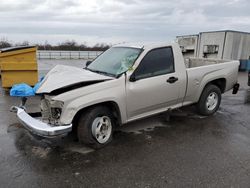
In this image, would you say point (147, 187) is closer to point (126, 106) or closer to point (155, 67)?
point (126, 106)

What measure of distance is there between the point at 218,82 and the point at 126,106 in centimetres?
306

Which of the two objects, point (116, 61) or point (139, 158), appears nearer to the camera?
point (139, 158)

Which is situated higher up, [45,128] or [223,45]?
[223,45]

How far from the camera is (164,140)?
13.5 feet

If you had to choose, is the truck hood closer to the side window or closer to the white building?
the side window

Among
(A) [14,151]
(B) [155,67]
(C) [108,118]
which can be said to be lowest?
(A) [14,151]

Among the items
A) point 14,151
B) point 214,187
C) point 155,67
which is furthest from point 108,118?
point 214,187

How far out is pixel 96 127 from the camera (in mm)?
3582

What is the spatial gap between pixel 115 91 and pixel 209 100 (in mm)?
2884

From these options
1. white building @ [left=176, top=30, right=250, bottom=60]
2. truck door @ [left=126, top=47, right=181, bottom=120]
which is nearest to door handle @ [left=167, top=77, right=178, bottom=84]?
truck door @ [left=126, top=47, right=181, bottom=120]

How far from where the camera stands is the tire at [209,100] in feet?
17.1

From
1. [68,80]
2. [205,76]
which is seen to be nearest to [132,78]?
[68,80]

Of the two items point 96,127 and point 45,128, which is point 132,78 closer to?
point 96,127

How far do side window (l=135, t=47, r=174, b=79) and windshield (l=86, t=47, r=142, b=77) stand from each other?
198mm
